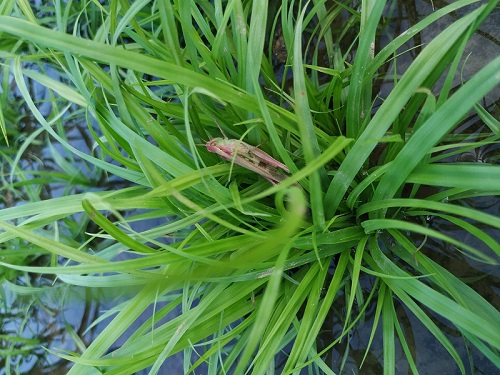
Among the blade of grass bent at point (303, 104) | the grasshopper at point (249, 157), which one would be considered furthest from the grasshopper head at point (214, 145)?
the blade of grass bent at point (303, 104)

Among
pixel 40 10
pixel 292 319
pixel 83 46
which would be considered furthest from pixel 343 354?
pixel 40 10

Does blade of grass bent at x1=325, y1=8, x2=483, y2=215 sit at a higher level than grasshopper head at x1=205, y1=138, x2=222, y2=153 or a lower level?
higher

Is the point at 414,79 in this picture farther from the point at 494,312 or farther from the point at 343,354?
the point at 343,354

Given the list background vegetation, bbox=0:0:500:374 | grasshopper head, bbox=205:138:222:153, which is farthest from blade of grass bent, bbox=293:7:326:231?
grasshopper head, bbox=205:138:222:153

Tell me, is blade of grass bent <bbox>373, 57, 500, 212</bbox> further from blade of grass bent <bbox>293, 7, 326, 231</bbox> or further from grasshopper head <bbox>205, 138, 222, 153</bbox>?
grasshopper head <bbox>205, 138, 222, 153</bbox>

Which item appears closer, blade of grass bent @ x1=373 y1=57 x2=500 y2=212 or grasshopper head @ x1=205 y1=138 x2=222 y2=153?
blade of grass bent @ x1=373 y1=57 x2=500 y2=212

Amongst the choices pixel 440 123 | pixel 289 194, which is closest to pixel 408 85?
pixel 440 123

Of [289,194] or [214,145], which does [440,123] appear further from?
[214,145]
